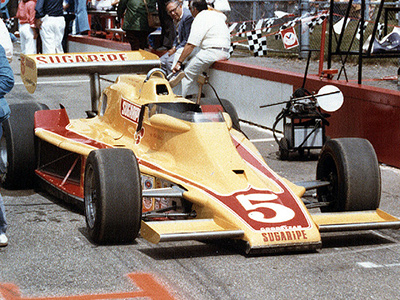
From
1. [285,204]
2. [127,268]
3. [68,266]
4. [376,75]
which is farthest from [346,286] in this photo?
[376,75]

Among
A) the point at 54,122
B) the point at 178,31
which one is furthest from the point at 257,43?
the point at 54,122

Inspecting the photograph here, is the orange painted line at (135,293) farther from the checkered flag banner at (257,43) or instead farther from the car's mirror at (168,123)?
the checkered flag banner at (257,43)

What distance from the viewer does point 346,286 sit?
16.1 feet

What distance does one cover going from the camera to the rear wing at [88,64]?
8156mm

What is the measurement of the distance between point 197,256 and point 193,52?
6.72 meters

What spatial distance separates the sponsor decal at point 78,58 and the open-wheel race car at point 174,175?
62 centimetres

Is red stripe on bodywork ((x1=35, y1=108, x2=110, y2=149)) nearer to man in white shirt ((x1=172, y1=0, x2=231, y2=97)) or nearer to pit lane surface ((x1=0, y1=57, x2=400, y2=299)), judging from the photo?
pit lane surface ((x1=0, y1=57, x2=400, y2=299))

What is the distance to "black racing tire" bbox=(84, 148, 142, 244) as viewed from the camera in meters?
5.52

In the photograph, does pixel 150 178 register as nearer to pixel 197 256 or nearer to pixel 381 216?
pixel 197 256

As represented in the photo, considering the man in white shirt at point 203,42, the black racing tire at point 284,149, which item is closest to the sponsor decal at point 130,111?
the black racing tire at point 284,149

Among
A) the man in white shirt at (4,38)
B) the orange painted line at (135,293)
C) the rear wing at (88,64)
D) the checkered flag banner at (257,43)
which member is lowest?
the orange painted line at (135,293)

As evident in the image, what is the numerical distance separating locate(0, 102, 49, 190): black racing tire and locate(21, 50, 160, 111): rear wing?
52cm

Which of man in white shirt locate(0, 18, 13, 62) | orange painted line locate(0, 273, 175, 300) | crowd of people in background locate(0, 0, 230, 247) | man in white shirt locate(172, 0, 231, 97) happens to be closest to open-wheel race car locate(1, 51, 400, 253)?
orange painted line locate(0, 273, 175, 300)

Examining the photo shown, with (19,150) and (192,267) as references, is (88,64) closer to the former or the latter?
(19,150)
